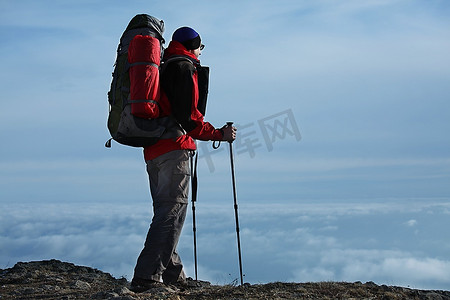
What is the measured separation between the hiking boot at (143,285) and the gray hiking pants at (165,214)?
6cm

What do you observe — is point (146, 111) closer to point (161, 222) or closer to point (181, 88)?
point (181, 88)

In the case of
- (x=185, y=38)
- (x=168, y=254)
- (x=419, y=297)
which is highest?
(x=185, y=38)

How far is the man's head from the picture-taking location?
8.27m

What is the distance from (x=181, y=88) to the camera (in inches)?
304

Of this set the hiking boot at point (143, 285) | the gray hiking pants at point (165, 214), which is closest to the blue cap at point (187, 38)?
the gray hiking pants at point (165, 214)

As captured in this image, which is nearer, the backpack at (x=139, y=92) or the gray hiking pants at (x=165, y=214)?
the backpack at (x=139, y=92)

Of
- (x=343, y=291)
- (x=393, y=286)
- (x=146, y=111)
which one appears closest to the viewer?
(x=146, y=111)

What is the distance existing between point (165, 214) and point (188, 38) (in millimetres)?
2594

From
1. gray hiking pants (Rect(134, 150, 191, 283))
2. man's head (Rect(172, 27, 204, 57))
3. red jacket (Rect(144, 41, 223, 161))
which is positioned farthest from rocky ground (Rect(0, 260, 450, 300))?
man's head (Rect(172, 27, 204, 57))

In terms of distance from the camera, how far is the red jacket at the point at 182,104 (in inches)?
304

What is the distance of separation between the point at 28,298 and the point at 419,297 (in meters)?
5.90

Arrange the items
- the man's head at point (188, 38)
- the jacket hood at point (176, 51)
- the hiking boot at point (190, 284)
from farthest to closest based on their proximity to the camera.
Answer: the hiking boot at point (190, 284) < the man's head at point (188, 38) < the jacket hood at point (176, 51)

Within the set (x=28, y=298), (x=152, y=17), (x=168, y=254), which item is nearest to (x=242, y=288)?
(x=168, y=254)

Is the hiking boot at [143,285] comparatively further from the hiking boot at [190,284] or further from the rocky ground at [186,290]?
the hiking boot at [190,284]
